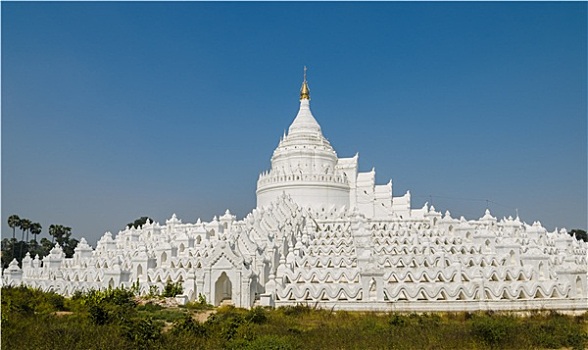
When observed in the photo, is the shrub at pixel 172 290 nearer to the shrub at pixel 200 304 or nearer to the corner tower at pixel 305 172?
the shrub at pixel 200 304

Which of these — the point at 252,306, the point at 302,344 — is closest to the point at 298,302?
the point at 252,306

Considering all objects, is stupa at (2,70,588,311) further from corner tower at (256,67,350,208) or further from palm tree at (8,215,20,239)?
palm tree at (8,215,20,239)

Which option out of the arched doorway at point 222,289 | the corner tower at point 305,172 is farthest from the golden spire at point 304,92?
the arched doorway at point 222,289

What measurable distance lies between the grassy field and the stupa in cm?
238

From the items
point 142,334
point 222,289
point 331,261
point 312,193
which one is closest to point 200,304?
point 222,289

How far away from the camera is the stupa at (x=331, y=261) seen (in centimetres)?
2584

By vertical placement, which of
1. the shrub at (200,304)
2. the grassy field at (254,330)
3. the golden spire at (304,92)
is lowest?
the grassy field at (254,330)

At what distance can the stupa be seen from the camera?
2584cm

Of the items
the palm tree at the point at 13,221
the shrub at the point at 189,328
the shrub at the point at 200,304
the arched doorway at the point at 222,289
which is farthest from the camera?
the palm tree at the point at 13,221

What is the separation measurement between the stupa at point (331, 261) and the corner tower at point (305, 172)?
0.13m

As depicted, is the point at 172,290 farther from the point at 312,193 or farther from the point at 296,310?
the point at 312,193

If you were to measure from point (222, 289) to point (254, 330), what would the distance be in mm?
10598

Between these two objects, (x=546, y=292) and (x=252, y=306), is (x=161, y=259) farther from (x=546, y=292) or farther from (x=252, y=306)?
(x=546, y=292)

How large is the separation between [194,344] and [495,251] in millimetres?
22274
